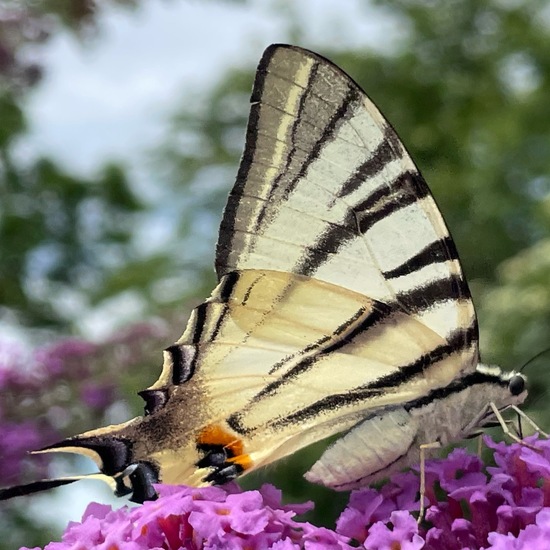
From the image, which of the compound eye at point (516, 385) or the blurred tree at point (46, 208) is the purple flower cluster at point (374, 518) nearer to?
the compound eye at point (516, 385)

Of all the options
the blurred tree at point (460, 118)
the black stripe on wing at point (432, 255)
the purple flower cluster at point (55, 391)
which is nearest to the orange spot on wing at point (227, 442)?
the black stripe on wing at point (432, 255)

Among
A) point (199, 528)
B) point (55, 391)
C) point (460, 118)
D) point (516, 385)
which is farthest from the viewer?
point (460, 118)

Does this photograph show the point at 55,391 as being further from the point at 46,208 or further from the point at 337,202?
the point at 337,202

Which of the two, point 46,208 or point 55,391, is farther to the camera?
point 46,208

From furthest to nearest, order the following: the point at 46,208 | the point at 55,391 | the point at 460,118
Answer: the point at 460,118 → the point at 46,208 → the point at 55,391

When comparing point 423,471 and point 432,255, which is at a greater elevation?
point 432,255

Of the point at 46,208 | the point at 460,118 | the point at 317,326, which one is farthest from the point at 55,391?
the point at 460,118

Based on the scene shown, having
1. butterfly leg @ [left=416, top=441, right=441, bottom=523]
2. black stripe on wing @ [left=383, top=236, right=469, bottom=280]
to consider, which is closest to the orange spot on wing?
butterfly leg @ [left=416, top=441, right=441, bottom=523]

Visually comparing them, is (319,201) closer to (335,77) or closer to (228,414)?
(335,77)
